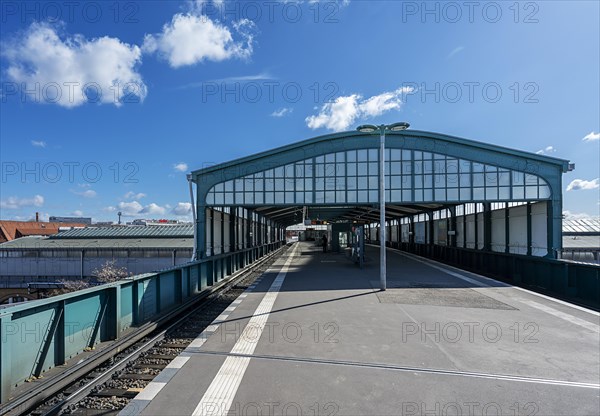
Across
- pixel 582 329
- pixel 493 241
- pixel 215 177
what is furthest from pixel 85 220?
pixel 582 329

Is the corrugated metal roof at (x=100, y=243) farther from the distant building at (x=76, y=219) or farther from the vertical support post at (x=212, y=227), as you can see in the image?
the distant building at (x=76, y=219)

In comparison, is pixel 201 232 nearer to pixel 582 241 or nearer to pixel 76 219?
pixel 582 241

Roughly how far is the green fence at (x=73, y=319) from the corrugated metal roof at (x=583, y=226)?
38298 millimetres

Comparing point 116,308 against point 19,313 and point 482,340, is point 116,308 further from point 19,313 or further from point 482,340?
point 482,340

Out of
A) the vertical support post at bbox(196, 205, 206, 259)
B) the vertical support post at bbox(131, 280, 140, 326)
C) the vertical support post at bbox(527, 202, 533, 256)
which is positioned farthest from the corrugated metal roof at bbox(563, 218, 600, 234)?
the vertical support post at bbox(131, 280, 140, 326)

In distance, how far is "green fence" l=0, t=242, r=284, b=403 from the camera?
4.06 m

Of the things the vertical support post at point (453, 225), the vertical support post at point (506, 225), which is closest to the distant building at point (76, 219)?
the vertical support post at point (453, 225)

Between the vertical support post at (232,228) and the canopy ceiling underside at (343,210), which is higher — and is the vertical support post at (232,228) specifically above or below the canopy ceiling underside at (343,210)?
below

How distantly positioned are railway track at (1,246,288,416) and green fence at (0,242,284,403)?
34 centimetres

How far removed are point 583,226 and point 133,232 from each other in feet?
160

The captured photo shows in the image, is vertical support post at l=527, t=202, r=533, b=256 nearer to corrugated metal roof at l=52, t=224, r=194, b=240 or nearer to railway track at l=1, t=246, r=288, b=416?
railway track at l=1, t=246, r=288, b=416

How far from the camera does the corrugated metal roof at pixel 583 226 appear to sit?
106 feet

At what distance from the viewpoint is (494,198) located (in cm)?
1728

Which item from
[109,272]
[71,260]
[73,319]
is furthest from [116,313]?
[71,260]
